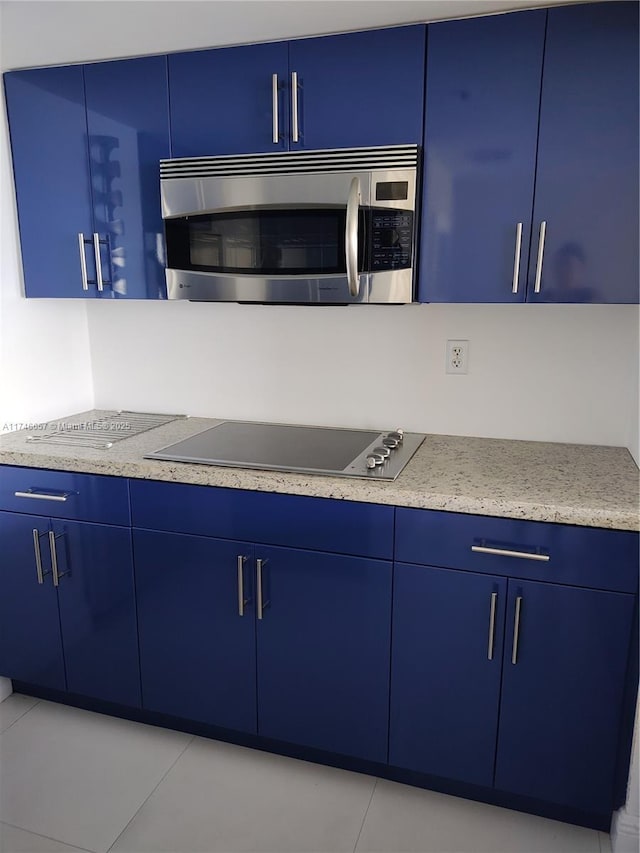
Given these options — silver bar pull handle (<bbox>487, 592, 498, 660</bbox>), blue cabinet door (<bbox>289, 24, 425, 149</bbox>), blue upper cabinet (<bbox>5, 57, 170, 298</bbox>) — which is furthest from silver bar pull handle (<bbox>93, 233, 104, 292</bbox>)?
silver bar pull handle (<bbox>487, 592, 498, 660</bbox>)

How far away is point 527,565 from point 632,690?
1.27 feet

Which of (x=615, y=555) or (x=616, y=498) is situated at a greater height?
(x=616, y=498)

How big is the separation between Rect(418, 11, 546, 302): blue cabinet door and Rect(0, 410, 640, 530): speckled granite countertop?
0.47 m

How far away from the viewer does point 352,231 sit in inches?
65.0

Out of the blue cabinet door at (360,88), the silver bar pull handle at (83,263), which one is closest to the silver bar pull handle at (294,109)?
the blue cabinet door at (360,88)

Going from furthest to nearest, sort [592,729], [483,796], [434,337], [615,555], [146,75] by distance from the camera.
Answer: [434,337] < [146,75] < [483,796] < [592,729] < [615,555]

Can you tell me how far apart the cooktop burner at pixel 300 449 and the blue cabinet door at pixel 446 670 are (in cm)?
30

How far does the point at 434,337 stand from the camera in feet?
6.68

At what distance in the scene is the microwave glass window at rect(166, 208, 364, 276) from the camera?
5.80ft

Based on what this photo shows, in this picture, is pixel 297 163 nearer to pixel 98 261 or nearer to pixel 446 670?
pixel 98 261

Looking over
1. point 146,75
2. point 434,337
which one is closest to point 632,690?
point 434,337

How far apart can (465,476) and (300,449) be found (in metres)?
0.52

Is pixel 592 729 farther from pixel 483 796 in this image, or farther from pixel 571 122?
pixel 571 122

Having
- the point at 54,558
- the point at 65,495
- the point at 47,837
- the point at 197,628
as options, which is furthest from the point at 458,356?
the point at 47,837
